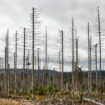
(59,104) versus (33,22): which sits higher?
(33,22)

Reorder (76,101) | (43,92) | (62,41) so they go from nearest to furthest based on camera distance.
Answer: (76,101) < (43,92) < (62,41)

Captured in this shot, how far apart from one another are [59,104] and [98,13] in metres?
18.6

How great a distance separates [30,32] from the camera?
114ft

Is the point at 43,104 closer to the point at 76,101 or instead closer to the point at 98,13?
the point at 76,101

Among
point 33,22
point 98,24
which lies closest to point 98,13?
point 98,24

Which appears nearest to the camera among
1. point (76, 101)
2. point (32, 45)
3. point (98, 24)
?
point (76, 101)

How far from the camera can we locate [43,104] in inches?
889

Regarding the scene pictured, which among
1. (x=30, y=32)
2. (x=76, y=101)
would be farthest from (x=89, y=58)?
(x=76, y=101)

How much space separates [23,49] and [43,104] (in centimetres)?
2206

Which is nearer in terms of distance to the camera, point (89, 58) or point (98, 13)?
point (98, 13)

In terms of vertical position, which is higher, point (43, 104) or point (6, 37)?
point (6, 37)

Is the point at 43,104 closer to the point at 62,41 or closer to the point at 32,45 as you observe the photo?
the point at 32,45

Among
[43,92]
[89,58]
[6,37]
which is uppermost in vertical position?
[6,37]

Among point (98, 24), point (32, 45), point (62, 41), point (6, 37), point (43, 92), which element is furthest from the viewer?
point (6, 37)
